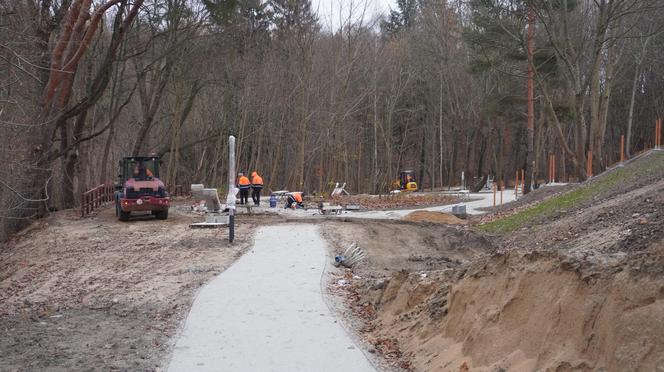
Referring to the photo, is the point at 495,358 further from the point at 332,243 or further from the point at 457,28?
the point at 457,28

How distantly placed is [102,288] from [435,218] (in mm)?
14635

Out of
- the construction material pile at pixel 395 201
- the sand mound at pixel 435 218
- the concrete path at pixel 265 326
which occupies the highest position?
the construction material pile at pixel 395 201

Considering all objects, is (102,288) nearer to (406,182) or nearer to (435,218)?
(435,218)

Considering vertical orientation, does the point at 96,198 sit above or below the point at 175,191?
below

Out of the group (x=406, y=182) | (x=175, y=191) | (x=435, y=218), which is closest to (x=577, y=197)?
(x=435, y=218)

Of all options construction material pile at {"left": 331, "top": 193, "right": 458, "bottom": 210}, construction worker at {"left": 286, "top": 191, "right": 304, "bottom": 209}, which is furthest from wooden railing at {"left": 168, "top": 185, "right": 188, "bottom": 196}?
construction worker at {"left": 286, "top": 191, "right": 304, "bottom": 209}

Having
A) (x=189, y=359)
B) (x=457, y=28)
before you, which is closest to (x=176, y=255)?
(x=189, y=359)

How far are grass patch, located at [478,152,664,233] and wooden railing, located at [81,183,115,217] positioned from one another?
53.1 feet

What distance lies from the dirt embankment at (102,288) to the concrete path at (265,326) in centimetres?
36

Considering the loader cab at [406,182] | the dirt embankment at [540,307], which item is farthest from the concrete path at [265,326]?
the loader cab at [406,182]

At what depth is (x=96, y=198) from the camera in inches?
1069

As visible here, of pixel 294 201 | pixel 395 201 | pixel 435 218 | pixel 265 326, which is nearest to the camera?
pixel 265 326

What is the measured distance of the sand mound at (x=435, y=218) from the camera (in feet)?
76.3

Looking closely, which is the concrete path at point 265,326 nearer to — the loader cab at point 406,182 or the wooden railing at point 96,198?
the wooden railing at point 96,198
